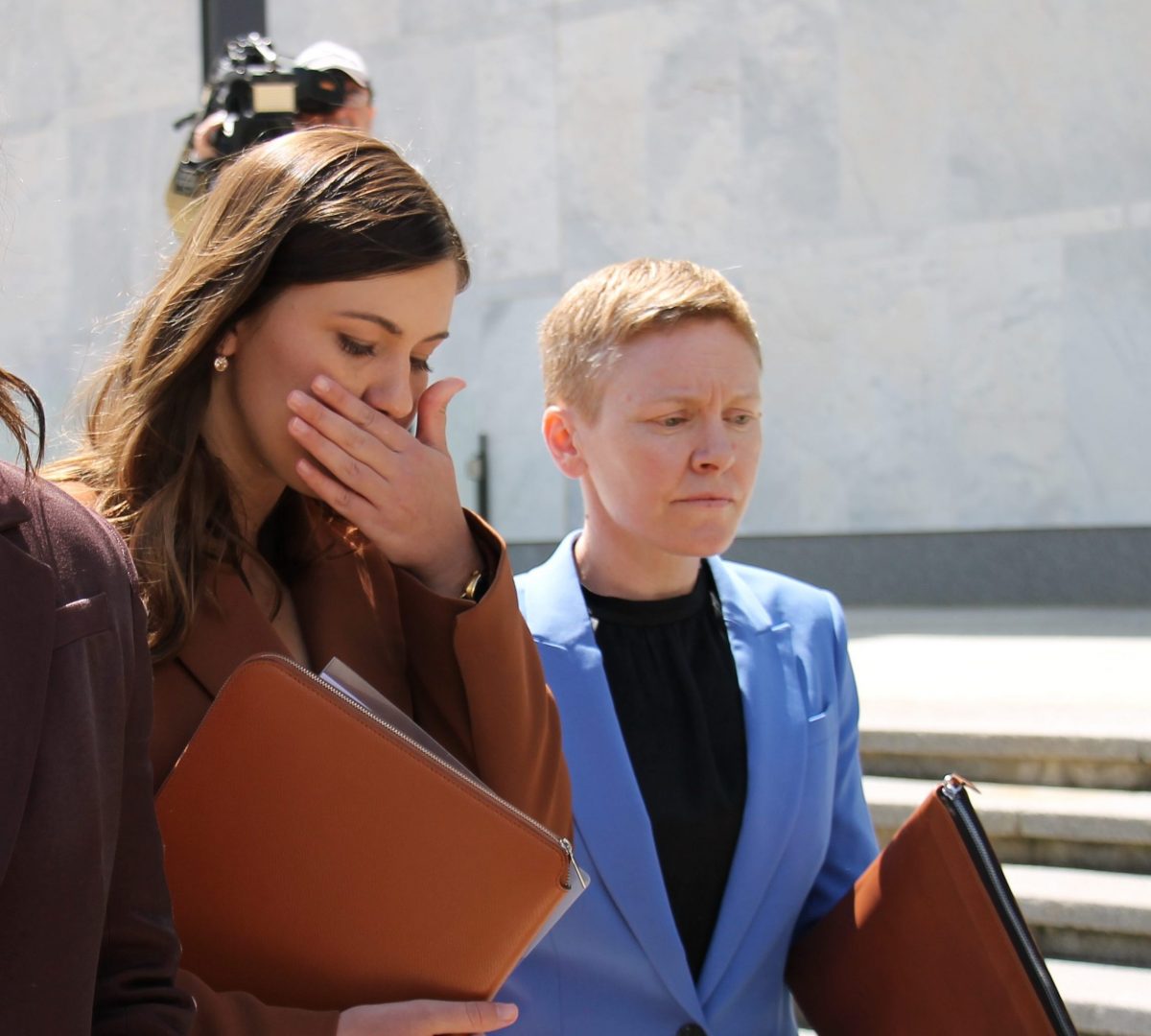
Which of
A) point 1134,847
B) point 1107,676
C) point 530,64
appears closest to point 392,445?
point 1134,847

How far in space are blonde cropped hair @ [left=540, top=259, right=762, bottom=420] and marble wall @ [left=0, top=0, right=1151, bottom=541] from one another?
18.3ft

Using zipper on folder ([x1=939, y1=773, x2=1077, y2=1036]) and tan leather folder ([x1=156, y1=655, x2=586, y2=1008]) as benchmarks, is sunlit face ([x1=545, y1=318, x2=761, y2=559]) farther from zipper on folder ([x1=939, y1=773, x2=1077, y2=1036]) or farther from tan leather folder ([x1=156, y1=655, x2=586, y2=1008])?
tan leather folder ([x1=156, y1=655, x2=586, y2=1008])

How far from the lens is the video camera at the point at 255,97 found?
12.0ft

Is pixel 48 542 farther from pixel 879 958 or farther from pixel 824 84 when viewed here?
pixel 824 84

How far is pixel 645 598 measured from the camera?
7.83 ft

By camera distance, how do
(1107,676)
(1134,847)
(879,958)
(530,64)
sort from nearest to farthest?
(879,958), (1134,847), (1107,676), (530,64)

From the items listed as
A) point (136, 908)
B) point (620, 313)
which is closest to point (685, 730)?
point (620, 313)

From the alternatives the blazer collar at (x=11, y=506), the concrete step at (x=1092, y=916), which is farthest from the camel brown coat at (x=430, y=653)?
the concrete step at (x=1092, y=916)

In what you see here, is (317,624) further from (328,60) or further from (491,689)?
(328,60)

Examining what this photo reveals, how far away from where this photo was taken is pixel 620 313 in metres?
2.37

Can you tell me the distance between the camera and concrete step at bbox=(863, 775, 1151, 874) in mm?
3639

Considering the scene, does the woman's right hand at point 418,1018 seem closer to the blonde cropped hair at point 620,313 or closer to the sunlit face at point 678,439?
the sunlit face at point 678,439

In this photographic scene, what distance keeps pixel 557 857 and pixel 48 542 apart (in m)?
0.63

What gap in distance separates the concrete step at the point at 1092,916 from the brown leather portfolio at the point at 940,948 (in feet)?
5.21
